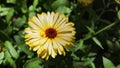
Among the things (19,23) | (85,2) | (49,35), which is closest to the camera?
(49,35)

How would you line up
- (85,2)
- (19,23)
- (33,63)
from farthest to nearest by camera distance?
1. (19,23)
2. (85,2)
3. (33,63)

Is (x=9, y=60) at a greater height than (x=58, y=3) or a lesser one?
lesser

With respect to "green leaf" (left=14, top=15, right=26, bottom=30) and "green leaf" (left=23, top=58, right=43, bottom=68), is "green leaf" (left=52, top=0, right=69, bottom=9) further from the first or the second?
"green leaf" (left=23, top=58, right=43, bottom=68)

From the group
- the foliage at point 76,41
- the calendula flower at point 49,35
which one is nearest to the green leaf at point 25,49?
the foliage at point 76,41

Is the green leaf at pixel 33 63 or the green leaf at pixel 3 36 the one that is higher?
the green leaf at pixel 3 36

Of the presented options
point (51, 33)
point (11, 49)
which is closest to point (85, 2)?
point (51, 33)

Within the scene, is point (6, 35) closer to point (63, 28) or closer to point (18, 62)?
point (18, 62)

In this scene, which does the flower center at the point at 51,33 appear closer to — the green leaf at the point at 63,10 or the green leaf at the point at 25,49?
the green leaf at the point at 25,49

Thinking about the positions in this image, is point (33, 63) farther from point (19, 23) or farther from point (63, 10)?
point (63, 10)
